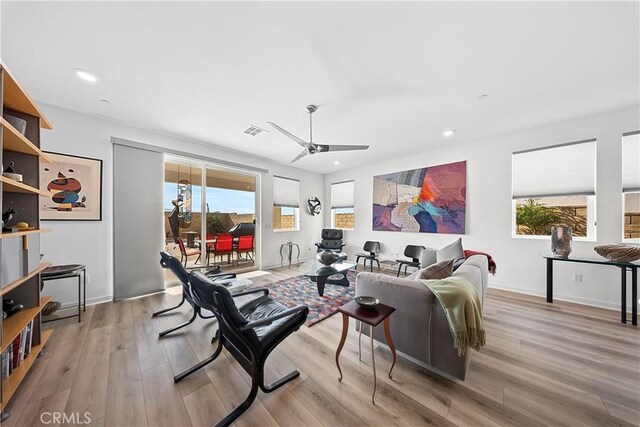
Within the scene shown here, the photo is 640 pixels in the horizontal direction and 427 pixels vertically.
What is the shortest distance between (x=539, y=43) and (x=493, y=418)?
2.92m

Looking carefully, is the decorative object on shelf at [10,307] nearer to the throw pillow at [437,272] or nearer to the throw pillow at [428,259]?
the throw pillow at [437,272]

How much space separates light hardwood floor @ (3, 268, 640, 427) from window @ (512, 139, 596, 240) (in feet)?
5.18

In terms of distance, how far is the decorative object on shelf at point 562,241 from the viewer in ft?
10.1

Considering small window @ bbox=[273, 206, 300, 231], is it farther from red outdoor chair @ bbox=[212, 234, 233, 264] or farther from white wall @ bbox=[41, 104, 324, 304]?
white wall @ bbox=[41, 104, 324, 304]

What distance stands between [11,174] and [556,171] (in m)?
6.32

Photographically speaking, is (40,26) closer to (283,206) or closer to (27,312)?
(27,312)

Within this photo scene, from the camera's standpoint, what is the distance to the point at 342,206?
6.58 meters

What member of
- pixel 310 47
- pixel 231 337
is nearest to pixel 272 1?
pixel 310 47

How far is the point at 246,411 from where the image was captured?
1.47 meters

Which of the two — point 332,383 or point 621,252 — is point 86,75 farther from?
point 621,252

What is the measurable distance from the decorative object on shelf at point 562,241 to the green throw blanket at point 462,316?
8.52 feet

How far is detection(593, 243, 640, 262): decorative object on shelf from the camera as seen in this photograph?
2.58 metres

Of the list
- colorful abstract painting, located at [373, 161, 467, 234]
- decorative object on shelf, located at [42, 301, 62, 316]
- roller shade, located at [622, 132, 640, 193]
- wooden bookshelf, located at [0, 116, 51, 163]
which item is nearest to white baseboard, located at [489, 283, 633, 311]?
colorful abstract painting, located at [373, 161, 467, 234]

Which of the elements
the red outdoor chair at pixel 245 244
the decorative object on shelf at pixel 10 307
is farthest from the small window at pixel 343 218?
the decorative object on shelf at pixel 10 307
